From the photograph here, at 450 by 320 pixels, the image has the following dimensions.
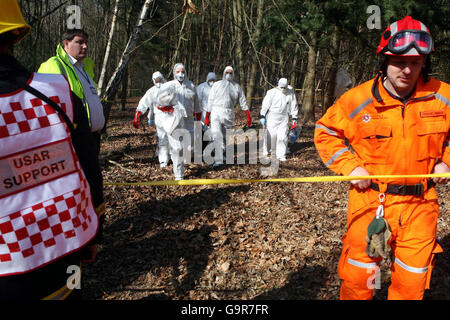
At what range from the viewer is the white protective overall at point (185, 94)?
8773mm

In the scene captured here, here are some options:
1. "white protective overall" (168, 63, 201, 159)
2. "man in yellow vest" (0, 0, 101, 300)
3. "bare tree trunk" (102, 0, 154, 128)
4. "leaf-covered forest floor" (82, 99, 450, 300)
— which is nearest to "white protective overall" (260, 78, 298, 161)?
"white protective overall" (168, 63, 201, 159)

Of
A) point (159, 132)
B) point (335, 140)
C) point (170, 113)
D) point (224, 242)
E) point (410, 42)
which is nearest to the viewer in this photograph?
point (410, 42)

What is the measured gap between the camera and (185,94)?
9.08 m

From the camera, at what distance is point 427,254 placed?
251 centimetres

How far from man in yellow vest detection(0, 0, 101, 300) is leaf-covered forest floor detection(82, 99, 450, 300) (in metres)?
2.34

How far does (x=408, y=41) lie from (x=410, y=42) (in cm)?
2

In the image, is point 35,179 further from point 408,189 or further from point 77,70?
point 77,70

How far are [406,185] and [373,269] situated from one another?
66cm

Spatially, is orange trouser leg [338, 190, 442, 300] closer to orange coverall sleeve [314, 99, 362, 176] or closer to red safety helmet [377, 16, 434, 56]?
orange coverall sleeve [314, 99, 362, 176]

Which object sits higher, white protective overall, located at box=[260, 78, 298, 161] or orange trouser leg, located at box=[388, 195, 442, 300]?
white protective overall, located at box=[260, 78, 298, 161]

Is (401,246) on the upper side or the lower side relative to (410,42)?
lower

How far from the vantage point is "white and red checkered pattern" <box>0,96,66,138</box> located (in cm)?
147

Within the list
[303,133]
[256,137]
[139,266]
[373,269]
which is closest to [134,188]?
[139,266]

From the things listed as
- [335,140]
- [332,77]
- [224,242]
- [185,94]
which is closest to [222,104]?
[185,94]
